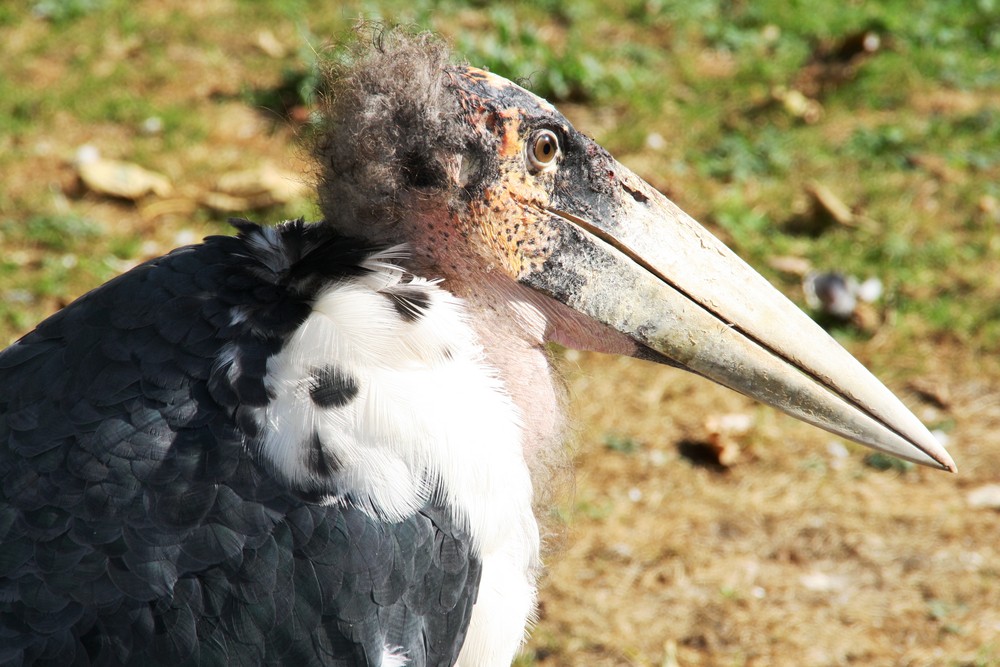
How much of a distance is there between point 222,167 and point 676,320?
3649 millimetres

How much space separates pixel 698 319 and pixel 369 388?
77cm

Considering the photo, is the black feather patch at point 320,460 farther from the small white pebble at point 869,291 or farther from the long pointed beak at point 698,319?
the small white pebble at point 869,291

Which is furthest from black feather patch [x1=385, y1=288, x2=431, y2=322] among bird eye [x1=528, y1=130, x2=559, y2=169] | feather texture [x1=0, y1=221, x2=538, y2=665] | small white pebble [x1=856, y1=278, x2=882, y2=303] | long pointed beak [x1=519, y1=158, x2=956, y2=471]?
small white pebble [x1=856, y1=278, x2=882, y2=303]

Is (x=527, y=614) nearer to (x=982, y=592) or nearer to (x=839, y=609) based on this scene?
(x=839, y=609)

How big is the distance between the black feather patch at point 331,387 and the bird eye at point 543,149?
646mm

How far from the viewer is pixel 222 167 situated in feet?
18.2

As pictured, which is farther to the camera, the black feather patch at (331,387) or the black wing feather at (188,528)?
the black feather patch at (331,387)

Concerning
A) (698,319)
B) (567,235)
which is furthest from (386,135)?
(698,319)

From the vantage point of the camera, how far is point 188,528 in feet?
6.72

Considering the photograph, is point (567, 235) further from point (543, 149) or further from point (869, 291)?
point (869, 291)

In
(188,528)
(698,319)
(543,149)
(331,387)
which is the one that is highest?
(543,149)

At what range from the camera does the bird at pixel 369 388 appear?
2049mm

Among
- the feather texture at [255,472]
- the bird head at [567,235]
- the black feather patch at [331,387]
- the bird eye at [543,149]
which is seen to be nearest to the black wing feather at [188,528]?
the feather texture at [255,472]

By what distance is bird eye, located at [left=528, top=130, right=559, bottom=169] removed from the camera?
2.42 m
